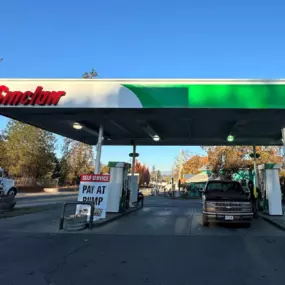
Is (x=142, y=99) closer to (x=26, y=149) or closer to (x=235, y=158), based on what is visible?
(x=235, y=158)

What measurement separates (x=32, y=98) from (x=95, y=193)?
439cm

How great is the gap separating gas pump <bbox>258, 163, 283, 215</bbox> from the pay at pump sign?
27.3 ft

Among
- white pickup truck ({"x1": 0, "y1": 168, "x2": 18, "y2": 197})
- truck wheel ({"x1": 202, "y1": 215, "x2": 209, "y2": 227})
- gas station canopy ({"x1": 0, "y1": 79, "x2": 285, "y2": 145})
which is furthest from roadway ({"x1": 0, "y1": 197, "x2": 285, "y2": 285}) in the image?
white pickup truck ({"x1": 0, "y1": 168, "x2": 18, "y2": 197})

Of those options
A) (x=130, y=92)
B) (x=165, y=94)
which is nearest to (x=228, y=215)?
(x=165, y=94)

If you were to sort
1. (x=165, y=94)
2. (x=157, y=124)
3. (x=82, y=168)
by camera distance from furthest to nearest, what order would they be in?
(x=82, y=168) → (x=157, y=124) → (x=165, y=94)

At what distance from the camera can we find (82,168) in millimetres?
57312

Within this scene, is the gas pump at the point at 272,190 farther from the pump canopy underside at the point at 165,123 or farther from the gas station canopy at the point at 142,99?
the gas station canopy at the point at 142,99

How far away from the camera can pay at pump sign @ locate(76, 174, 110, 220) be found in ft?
37.4

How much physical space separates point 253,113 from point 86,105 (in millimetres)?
6517

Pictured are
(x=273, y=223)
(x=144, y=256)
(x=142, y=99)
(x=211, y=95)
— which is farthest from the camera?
(x=273, y=223)

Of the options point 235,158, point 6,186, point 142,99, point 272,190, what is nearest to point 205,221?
point 272,190

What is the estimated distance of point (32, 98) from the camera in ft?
35.9

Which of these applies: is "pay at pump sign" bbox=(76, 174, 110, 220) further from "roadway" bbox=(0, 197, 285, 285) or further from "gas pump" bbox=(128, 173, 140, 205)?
"gas pump" bbox=(128, 173, 140, 205)

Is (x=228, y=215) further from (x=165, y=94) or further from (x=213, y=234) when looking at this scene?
(x=165, y=94)
